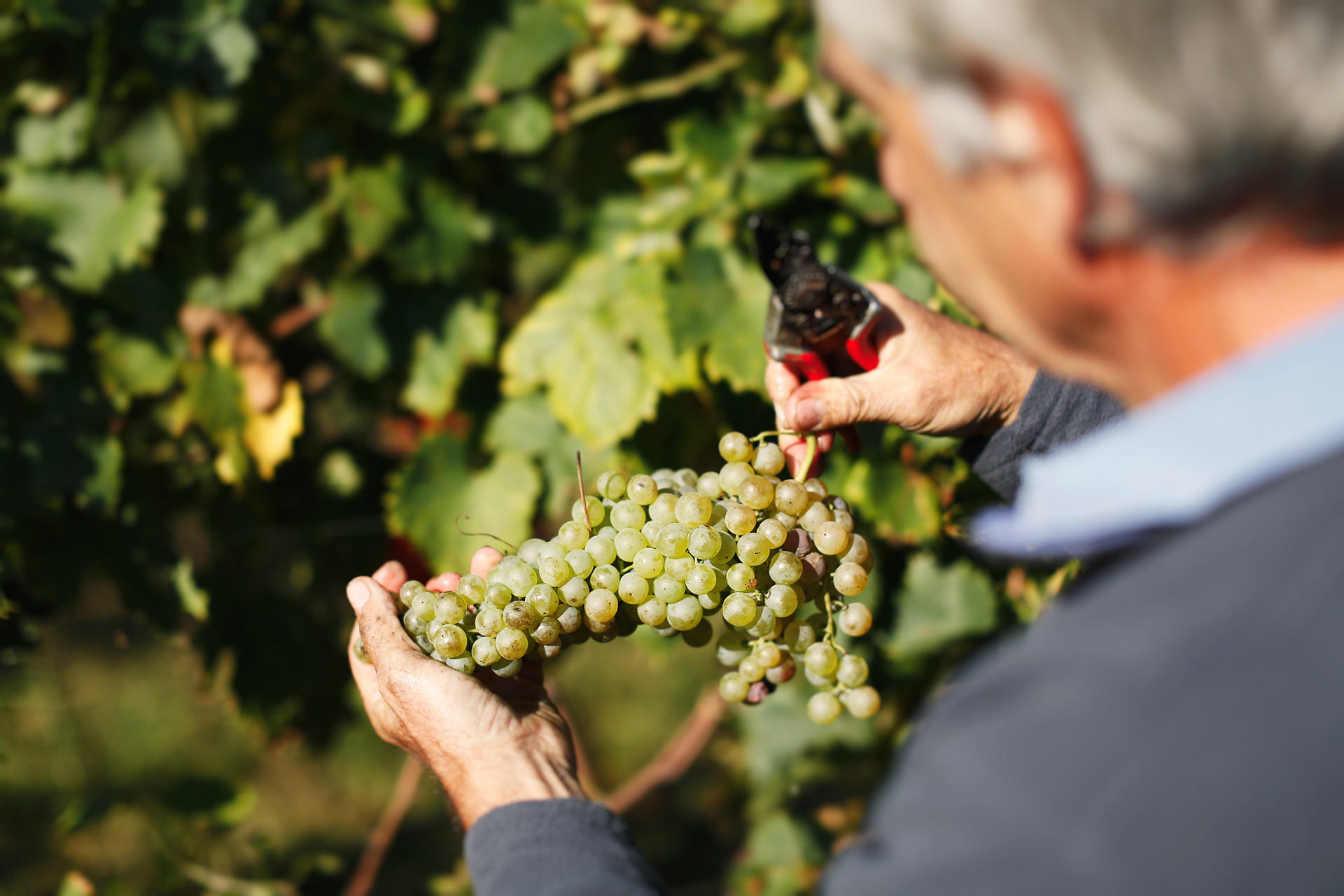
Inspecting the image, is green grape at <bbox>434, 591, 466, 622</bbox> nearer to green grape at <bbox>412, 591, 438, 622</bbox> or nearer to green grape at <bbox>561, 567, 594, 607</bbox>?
green grape at <bbox>412, 591, 438, 622</bbox>

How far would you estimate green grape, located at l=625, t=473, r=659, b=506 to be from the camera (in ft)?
3.71

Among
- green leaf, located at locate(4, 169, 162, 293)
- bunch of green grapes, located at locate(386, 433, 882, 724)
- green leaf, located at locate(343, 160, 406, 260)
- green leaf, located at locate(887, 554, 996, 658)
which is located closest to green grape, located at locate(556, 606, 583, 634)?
bunch of green grapes, located at locate(386, 433, 882, 724)

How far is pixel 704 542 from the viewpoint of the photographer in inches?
41.6

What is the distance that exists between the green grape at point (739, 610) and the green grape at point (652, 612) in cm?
7

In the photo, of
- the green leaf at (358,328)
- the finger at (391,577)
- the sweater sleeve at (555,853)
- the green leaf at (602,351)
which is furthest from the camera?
the green leaf at (358,328)

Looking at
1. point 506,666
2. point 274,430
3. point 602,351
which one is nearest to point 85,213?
point 274,430

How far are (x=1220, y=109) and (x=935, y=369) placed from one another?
2.21 feet

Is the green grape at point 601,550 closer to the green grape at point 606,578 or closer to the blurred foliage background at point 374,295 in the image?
the green grape at point 606,578

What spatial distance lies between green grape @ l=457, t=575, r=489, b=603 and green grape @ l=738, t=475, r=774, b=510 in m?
0.31

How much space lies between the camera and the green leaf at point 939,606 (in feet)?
5.95

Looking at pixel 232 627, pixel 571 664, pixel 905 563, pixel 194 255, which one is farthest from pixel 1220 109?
pixel 571 664

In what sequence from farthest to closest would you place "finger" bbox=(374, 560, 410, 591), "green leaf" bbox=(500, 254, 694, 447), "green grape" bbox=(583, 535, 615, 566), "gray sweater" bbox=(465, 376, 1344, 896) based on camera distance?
"green leaf" bbox=(500, 254, 694, 447) < "finger" bbox=(374, 560, 410, 591) < "green grape" bbox=(583, 535, 615, 566) < "gray sweater" bbox=(465, 376, 1344, 896)

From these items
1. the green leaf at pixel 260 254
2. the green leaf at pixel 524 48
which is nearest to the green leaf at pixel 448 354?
the green leaf at pixel 260 254

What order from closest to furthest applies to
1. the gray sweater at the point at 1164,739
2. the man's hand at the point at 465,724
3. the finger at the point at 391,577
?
the gray sweater at the point at 1164,739, the man's hand at the point at 465,724, the finger at the point at 391,577
